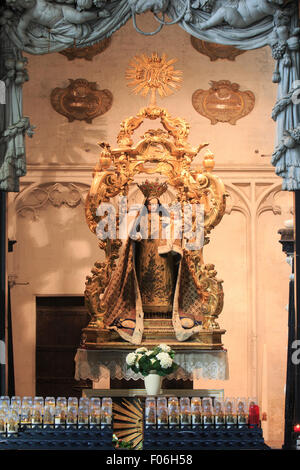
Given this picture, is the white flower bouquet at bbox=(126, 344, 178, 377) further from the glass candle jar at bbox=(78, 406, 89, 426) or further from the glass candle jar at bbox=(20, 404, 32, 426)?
the glass candle jar at bbox=(20, 404, 32, 426)

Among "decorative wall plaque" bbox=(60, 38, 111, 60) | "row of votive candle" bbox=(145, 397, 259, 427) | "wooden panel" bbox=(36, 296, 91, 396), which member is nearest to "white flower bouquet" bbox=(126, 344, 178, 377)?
"row of votive candle" bbox=(145, 397, 259, 427)

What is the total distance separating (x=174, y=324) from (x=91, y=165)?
3.43 metres

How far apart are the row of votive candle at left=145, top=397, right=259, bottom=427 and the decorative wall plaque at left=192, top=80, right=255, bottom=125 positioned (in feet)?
19.2

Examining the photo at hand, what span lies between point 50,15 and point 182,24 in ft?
4.27

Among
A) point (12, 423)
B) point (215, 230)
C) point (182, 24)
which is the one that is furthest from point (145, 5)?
point (215, 230)

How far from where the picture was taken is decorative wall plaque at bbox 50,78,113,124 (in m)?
13.2

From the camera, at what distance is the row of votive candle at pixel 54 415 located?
820 cm

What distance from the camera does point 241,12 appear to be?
30.2 feet

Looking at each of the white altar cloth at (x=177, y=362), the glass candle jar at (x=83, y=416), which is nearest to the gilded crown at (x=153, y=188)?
the white altar cloth at (x=177, y=362)

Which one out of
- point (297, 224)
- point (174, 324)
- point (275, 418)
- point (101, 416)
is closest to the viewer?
point (101, 416)

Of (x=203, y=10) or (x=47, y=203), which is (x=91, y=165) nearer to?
(x=47, y=203)

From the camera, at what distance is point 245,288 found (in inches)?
513

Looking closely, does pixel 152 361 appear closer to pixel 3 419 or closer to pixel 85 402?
pixel 85 402

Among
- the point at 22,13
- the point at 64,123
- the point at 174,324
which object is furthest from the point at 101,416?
the point at 64,123
